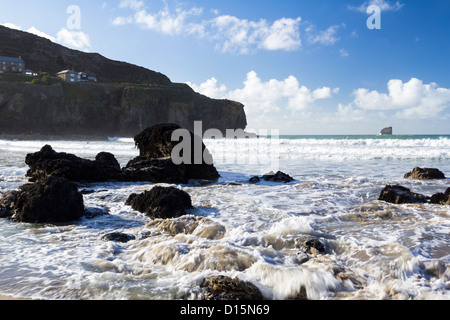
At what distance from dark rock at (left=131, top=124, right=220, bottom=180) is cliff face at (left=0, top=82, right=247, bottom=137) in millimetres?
59540

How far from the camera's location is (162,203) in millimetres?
6023

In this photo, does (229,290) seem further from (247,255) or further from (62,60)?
(62,60)

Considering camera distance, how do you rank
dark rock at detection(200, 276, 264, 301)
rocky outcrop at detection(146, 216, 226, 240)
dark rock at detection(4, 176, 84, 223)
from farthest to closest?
dark rock at detection(4, 176, 84, 223), rocky outcrop at detection(146, 216, 226, 240), dark rock at detection(200, 276, 264, 301)

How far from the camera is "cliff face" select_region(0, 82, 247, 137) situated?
60.3 metres

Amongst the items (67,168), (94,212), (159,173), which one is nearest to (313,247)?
(94,212)

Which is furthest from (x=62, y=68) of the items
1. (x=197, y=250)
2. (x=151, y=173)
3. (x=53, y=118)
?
(x=197, y=250)

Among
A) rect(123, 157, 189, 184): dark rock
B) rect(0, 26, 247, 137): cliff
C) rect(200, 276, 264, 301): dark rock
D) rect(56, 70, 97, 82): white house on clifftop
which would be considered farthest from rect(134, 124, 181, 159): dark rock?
rect(56, 70, 97, 82): white house on clifftop

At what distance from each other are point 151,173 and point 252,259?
7.84 metres

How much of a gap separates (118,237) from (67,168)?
6.67 meters

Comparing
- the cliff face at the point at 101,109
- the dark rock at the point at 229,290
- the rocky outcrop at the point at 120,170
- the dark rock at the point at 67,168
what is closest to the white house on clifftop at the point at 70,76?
the cliff face at the point at 101,109

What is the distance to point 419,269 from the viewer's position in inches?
134

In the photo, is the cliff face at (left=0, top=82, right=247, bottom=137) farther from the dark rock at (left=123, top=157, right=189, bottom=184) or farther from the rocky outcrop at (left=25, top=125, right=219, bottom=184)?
the dark rock at (left=123, top=157, right=189, bottom=184)
